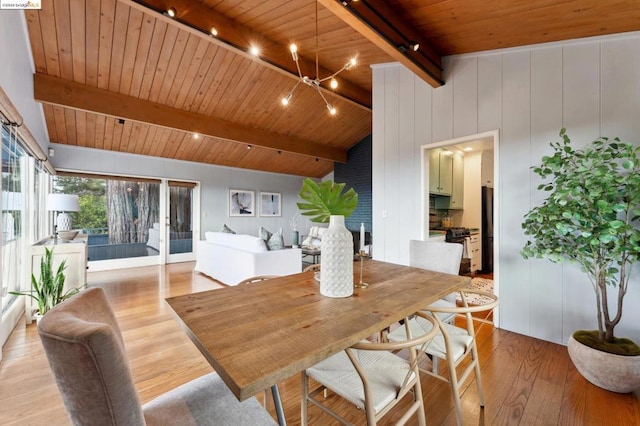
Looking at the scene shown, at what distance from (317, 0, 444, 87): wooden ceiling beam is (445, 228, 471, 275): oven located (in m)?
2.28

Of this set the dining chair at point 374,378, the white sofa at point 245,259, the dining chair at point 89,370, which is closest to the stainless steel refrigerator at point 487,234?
the white sofa at point 245,259

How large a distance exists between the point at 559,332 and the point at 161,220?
22.7ft

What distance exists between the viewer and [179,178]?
21.7 ft

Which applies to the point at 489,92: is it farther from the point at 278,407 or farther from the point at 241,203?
the point at 241,203

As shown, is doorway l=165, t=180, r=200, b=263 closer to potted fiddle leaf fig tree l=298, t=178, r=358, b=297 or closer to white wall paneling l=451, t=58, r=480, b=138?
white wall paneling l=451, t=58, r=480, b=138

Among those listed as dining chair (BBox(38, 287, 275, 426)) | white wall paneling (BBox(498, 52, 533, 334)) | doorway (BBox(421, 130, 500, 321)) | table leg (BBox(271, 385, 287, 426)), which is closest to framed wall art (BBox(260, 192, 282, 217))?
doorway (BBox(421, 130, 500, 321))

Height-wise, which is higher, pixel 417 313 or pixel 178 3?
pixel 178 3

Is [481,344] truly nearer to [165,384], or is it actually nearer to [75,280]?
[165,384]

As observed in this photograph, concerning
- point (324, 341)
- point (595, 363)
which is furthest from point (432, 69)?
point (324, 341)

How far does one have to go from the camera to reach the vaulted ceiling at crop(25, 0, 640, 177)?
225cm

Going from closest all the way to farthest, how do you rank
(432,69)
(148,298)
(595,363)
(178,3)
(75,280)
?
(595,363) → (178,3) → (432,69) → (75,280) → (148,298)

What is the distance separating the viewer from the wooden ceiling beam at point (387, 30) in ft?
6.89

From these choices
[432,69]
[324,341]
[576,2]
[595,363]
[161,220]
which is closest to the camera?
[324,341]

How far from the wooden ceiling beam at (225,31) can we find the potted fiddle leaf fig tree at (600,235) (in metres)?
3.00
